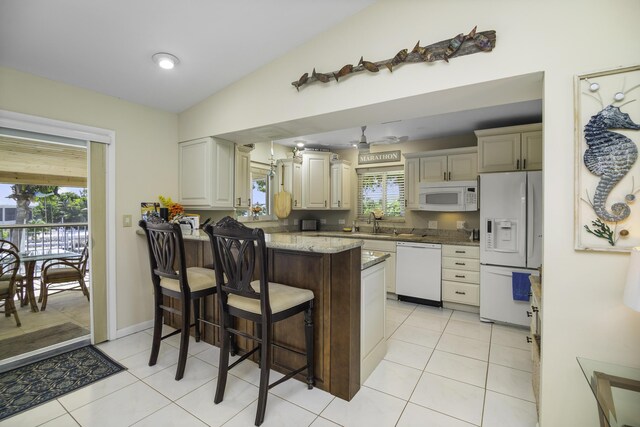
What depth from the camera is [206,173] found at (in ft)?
10.5

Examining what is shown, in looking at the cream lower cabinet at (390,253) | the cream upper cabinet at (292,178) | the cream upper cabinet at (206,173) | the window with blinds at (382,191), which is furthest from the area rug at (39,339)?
the window with blinds at (382,191)

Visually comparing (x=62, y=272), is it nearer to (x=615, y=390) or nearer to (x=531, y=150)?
(x=615, y=390)

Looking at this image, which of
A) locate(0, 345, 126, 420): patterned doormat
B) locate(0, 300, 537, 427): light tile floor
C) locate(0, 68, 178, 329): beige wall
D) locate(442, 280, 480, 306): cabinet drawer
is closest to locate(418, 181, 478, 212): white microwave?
locate(442, 280, 480, 306): cabinet drawer

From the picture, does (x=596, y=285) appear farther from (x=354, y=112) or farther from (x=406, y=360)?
(x=354, y=112)

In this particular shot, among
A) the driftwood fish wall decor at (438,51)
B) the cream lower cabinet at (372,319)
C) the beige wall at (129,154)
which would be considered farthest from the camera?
the beige wall at (129,154)

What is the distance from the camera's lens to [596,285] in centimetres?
147

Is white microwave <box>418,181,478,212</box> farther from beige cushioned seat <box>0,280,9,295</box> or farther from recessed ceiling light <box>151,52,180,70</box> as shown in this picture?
beige cushioned seat <box>0,280,9,295</box>

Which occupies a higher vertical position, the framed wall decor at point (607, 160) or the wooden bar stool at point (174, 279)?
the framed wall decor at point (607, 160)

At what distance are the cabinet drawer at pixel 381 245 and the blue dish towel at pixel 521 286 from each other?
1.49 metres

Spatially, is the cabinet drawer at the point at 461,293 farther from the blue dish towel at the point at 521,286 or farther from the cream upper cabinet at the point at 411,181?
the cream upper cabinet at the point at 411,181

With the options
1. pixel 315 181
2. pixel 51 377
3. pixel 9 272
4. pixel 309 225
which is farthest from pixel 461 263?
pixel 9 272

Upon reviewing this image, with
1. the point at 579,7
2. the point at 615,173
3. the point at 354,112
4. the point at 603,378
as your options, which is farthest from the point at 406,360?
the point at 579,7

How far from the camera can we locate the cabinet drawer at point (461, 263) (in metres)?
3.57

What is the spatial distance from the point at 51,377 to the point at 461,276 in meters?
4.21
